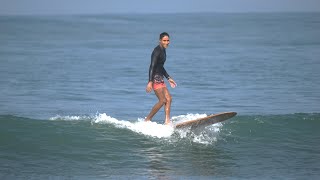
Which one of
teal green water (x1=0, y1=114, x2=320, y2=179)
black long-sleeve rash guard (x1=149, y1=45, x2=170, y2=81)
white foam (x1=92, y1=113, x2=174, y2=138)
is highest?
black long-sleeve rash guard (x1=149, y1=45, x2=170, y2=81)

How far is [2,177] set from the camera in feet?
45.7

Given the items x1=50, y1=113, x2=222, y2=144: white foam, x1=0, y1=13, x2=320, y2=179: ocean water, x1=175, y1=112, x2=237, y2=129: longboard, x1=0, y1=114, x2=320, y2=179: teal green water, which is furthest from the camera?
x1=50, y1=113, x2=222, y2=144: white foam

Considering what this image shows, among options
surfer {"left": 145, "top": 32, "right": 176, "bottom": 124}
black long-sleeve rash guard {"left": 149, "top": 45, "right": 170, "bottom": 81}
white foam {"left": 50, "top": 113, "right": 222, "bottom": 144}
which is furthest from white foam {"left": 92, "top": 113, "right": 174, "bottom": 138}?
black long-sleeve rash guard {"left": 149, "top": 45, "right": 170, "bottom": 81}

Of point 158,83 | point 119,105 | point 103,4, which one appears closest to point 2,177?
point 158,83

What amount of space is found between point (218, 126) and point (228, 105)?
572 centimetres

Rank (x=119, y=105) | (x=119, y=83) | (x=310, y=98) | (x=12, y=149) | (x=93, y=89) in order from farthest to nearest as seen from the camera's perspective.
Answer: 1. (x=119, y=83)
2. (x=93, y=89)
3. (x=310, y=98)
4. (x=119, y=105)
5. (x=12, y=149)

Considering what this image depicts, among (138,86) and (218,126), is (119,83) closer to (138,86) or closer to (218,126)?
(138,86)

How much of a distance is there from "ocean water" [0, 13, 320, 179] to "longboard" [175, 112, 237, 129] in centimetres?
19

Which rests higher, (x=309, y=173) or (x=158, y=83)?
(x=158, y=83)

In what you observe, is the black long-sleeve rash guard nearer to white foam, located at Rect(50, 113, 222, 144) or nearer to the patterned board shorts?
the patterned board shorts

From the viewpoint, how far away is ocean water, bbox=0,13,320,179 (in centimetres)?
1480

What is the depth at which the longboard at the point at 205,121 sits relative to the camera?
51.8ft

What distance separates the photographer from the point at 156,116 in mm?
21125

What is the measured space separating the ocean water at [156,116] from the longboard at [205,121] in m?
0.19
